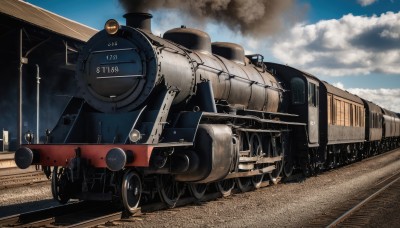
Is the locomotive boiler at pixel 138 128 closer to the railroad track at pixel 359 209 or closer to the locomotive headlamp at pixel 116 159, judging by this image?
the locomotive headlamp at pixel 116 159

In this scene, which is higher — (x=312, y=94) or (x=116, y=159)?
(x=312, y=94)

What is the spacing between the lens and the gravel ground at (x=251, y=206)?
6887 millimetres

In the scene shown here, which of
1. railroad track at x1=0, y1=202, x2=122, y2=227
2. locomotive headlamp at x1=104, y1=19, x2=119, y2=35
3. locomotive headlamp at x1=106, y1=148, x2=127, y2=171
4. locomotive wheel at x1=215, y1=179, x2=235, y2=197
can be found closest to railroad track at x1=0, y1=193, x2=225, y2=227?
railroad track at x1=0, y1=202, x2=122, y2=227

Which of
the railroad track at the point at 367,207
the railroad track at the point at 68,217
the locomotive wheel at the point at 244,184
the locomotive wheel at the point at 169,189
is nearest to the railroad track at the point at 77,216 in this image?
the railroad track at the point at 68,217

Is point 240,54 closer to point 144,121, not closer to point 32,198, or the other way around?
point 144,121

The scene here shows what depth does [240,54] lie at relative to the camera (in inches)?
464

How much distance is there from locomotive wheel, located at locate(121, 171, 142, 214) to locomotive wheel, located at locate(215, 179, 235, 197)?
2.54 meters

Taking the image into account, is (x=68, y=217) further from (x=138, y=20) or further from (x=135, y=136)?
(x=138, y=20)

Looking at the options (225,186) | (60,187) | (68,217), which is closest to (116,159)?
(68,217)

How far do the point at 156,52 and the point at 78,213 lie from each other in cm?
303

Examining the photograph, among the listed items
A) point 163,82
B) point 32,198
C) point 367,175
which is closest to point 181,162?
point 163,82

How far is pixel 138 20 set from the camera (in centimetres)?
844

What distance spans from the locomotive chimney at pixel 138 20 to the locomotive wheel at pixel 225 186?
3.57 m

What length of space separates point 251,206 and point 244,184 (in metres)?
2.35
